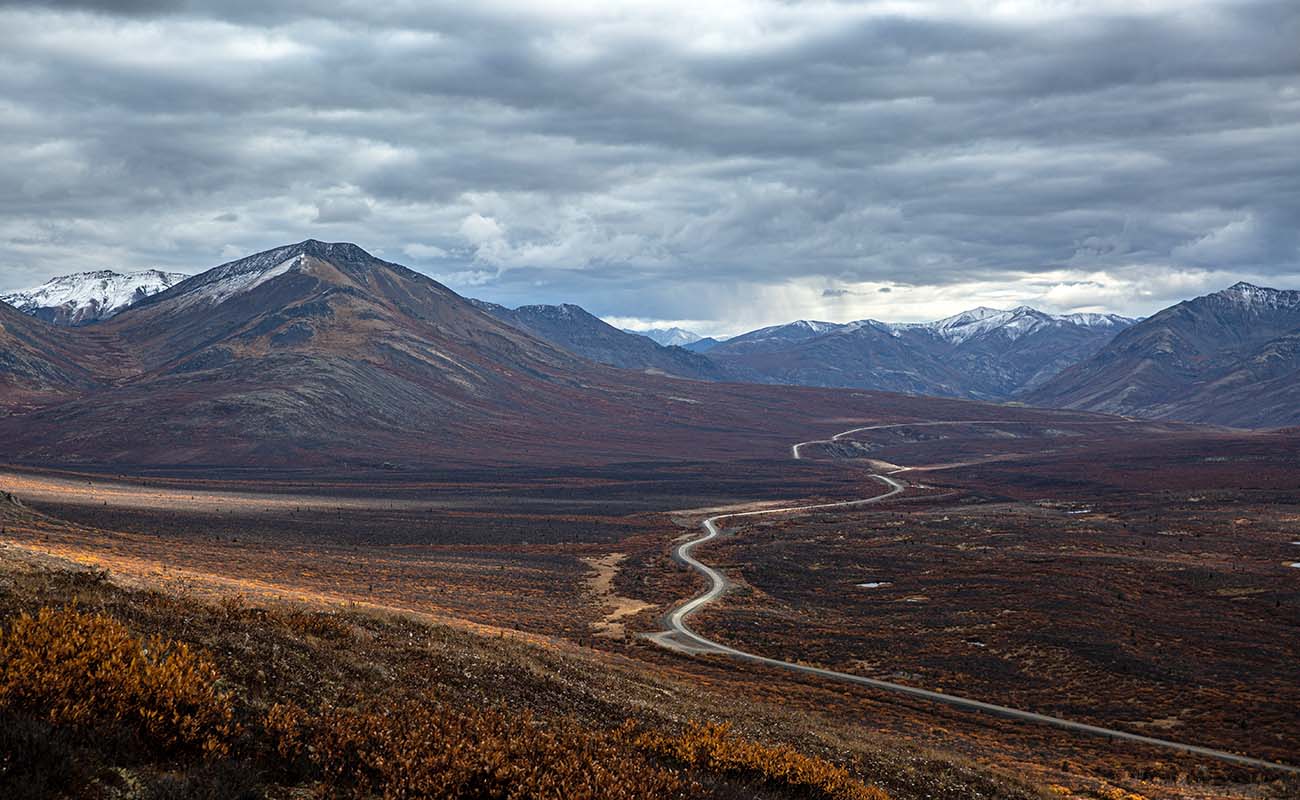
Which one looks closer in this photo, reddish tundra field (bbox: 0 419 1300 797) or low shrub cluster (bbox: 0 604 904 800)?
low shrub cluster (bbox: 0 604 904 800)

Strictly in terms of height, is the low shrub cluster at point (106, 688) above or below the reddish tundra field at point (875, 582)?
above

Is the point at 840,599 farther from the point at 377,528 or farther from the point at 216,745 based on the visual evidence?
the point at 216,745

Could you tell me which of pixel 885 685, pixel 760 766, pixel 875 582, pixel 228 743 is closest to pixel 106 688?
pixel 228 743

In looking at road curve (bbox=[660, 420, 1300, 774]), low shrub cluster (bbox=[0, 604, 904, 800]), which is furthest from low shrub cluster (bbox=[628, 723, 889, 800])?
road curve (bbox=[660, 420, 1300, 774])

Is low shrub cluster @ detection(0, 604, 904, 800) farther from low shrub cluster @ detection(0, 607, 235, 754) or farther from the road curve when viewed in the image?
the road curve

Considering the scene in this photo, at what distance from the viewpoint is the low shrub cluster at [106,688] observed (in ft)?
28.3

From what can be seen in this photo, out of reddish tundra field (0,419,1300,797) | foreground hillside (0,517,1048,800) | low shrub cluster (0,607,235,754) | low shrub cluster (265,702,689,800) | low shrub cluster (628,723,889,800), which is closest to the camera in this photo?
foreground hillside (0,517,1048,800)

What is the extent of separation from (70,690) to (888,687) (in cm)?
4054

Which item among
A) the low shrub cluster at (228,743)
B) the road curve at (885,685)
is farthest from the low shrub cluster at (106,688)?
the road curve at (885,685)

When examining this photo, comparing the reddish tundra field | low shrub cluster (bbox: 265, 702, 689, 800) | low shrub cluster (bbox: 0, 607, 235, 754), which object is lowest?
the reddish tundra field

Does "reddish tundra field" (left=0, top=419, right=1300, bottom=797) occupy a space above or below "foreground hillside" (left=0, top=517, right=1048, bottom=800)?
below

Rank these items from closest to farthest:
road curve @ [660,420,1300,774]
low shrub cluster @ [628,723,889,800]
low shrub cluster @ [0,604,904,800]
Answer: low shrub cluster @ [0,604,904,800] → low shrub cluster @ [628,723,889,800] → road curve @ [660,420,1300,774]

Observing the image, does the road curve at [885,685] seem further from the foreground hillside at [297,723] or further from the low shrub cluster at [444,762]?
the low shrub cluster at [444,762]

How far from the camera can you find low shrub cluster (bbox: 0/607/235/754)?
8.62m
